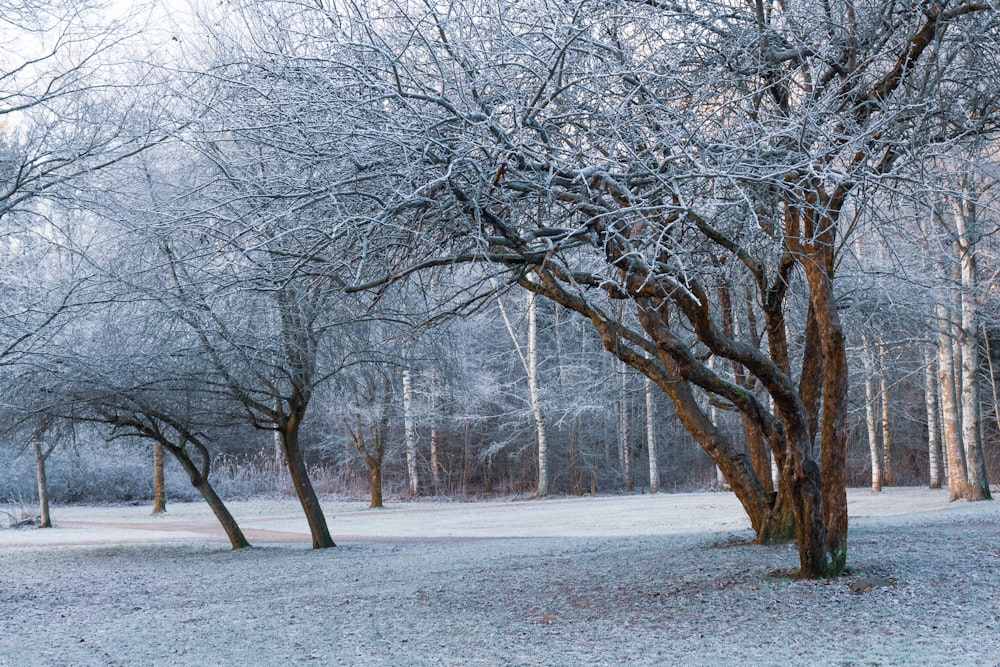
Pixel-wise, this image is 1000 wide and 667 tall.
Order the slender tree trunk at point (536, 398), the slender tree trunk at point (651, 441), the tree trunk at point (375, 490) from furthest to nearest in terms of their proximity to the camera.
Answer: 1. the slender tree trunk at point (651, 441)
2. the slender tree trunk at point (536, 398)
3. the tree trunk at point (375, 490)

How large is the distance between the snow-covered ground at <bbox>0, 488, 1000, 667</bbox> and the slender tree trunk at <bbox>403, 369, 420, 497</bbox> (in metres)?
14.4

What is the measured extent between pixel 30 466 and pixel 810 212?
3069cm

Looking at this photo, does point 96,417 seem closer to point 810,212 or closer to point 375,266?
point 375,266

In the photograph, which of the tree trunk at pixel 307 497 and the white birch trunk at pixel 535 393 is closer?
the tree trunk at pixel 307 497

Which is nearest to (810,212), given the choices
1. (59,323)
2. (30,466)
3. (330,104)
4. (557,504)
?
(330,104)

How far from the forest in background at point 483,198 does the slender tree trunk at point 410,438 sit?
13882 millimetres

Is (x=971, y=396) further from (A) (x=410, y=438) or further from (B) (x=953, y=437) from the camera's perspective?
(A) (x=410, y=438)

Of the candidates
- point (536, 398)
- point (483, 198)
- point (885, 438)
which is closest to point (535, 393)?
point (536, 398)

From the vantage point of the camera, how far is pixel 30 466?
32.2 metres

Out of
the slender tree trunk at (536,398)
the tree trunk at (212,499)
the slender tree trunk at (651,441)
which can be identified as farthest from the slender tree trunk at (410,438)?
the tree trunk at (212,499)

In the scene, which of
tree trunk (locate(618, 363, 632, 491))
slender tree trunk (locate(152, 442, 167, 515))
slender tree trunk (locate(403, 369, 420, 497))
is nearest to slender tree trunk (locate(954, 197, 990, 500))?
slender tree trunk (locate(403, 369, 420, 497))

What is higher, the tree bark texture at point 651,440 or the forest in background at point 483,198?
the forest in background at point 483,198

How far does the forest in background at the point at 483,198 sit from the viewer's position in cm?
594

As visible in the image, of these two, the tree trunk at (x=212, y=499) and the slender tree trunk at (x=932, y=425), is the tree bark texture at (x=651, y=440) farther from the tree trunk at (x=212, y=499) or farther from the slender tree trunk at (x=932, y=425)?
the tree trunk at (x=212, y=499)
